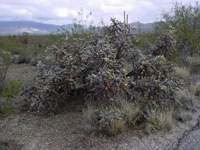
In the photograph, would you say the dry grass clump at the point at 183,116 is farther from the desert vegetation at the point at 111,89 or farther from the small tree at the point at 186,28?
the small tree at the point at 186,28

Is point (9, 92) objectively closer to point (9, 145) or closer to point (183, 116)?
point (9, 145)

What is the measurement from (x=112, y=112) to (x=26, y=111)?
92.4 inches

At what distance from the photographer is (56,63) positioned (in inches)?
209

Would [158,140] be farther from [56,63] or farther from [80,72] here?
[56,63]

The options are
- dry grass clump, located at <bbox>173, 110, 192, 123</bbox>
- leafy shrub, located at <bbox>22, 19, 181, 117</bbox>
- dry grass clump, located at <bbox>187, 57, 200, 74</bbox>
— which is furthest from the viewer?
dry grass clump, located at <bbox>187, 57, 200, 74</bbox>

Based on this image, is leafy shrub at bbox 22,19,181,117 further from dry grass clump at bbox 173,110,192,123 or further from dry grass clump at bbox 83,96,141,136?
dry grass clump at bbox 173,110,192,123

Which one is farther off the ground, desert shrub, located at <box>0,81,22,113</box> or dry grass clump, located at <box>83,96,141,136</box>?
desert shrub, located at <box>0,81,22,113</box>

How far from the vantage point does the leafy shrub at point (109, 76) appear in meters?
4.29

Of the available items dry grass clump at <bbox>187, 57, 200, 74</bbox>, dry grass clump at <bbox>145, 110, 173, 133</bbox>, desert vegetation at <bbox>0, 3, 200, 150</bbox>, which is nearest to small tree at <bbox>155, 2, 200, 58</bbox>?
dry grass clump at <bbox>187, 57, 200, 74</bbox>

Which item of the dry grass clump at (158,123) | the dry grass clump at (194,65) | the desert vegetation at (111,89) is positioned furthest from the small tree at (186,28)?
the dry grass clump at (158,123)

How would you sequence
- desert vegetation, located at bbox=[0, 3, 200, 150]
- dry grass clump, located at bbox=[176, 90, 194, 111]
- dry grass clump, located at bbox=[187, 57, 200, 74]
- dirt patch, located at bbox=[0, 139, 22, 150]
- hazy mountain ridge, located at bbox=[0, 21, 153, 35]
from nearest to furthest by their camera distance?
dirt patch, located at bbox=[0, 139, 22, 150] < desert vegetation, located at bbox=[0, 3, 200, 150] < dry grass clump, located at bbox=[176, 90, 194, 111] < dry grass clump, located at bbox=[187, 57, 200, 74] < hazy mountain ridge, located at bbox=[0, 21, 153, 35]

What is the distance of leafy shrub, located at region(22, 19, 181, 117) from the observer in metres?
4.29

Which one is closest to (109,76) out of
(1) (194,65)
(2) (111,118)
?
(2) (111,118)

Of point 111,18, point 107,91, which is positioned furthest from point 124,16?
point 107,91
